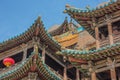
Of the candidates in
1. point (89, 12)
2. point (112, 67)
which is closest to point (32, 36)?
point (89, 12)

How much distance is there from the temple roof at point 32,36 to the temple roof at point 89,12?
5860 millimetres

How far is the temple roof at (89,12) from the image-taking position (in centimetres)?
1595

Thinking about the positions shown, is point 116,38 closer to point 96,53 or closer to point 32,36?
point 96,53

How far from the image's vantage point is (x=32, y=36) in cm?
2295

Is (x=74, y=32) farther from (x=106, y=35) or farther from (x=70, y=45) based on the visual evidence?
(x=106, y=35)

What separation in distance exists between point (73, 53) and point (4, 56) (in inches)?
456

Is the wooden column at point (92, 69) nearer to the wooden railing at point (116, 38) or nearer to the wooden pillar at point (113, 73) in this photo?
the wooden pillar at point (113, 73)

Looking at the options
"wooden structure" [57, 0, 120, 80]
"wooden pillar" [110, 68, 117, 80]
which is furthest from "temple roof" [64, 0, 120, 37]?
"wooden pillar" [110, 68, 117, 80]

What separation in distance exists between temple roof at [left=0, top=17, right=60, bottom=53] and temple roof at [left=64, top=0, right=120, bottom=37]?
19.2 feet

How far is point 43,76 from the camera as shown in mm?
20141

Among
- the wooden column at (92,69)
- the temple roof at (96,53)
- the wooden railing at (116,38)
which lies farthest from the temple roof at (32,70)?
the wooden railing at (116,38)

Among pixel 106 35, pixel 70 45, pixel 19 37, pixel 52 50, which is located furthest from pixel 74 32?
pixel 106 35

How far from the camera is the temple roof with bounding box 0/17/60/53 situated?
22.4m

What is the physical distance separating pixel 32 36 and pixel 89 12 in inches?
305
